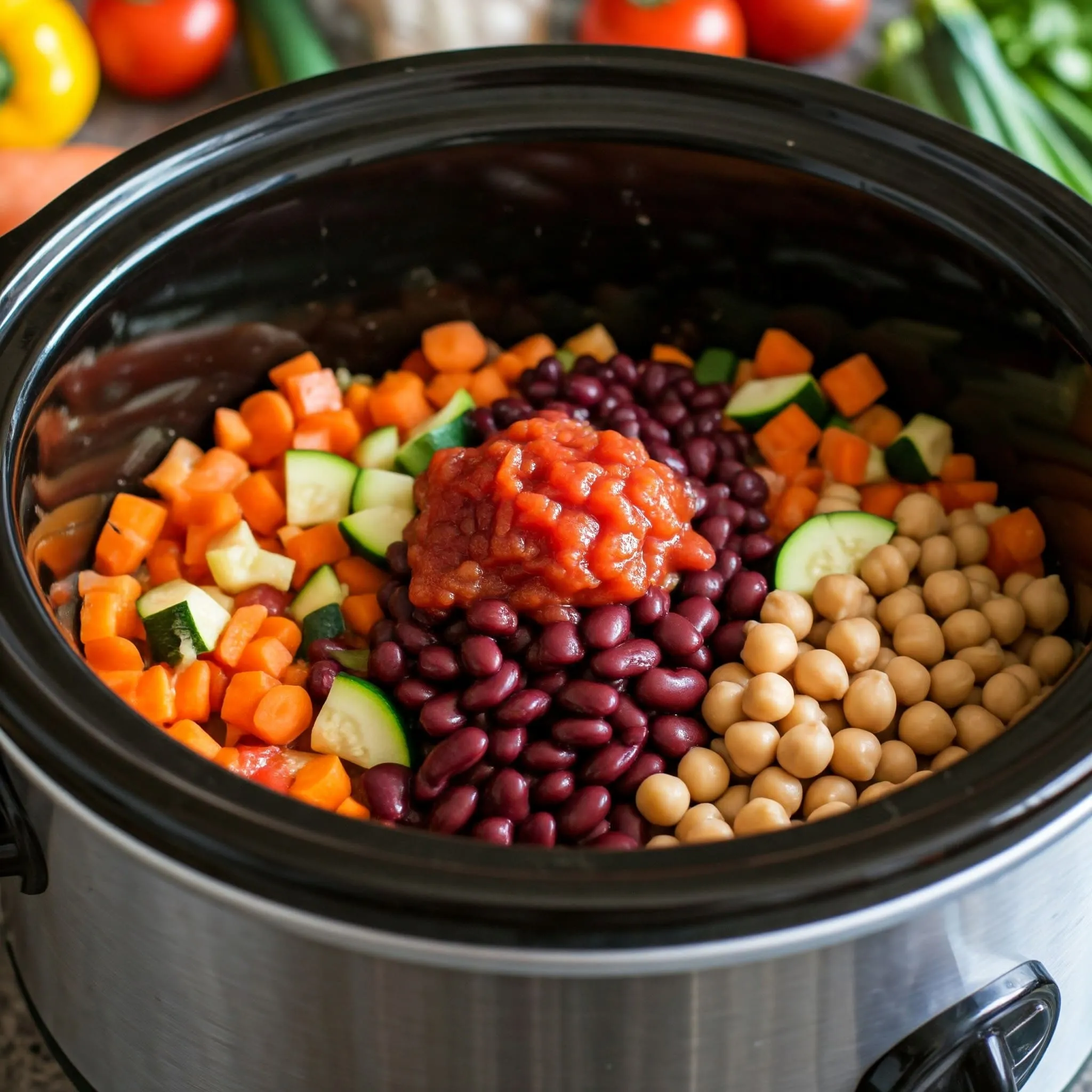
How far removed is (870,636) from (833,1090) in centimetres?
73

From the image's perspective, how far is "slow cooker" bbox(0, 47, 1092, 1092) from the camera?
120 centimetres

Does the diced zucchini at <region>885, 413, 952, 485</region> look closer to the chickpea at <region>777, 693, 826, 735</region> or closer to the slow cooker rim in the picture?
the chickpea at <region>777, 693, 826, 735</region>

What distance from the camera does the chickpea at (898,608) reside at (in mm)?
→ 2035

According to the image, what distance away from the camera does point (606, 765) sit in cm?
175

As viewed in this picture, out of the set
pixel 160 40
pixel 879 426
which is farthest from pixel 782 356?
pixel 160 40

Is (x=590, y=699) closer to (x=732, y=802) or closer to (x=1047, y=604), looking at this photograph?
(x=732, y=802)

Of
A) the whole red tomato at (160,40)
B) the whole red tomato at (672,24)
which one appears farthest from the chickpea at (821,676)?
the whole red tomato at (160,40)

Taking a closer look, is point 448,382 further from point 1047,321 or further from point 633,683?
point 1047,321

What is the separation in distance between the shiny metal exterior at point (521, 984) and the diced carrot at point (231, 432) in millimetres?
956

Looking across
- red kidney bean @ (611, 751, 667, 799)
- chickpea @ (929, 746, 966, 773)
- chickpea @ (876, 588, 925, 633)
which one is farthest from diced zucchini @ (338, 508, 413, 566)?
chickpea @ (929, 746, 966, 773)

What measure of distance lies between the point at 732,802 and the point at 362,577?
71 cm

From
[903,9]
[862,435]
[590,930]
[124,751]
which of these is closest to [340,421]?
[862,435]

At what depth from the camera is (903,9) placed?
13.3ft

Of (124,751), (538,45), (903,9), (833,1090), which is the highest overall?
(903,9)
